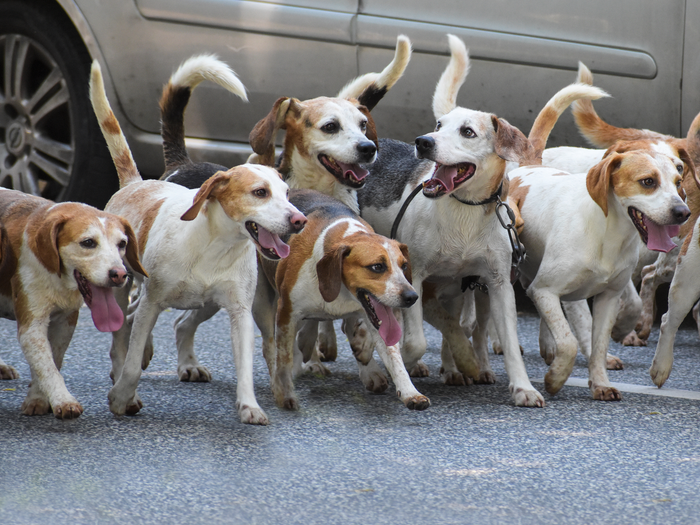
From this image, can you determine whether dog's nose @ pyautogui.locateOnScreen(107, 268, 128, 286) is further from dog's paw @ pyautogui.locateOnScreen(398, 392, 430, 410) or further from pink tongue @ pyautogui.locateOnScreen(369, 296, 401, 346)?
dog's paw @ pyautogui.locateOnScreen(398, 392, 430, 410)

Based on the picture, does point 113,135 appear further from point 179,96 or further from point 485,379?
point 485,379

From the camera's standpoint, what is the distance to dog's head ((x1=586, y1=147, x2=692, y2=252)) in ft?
13.8

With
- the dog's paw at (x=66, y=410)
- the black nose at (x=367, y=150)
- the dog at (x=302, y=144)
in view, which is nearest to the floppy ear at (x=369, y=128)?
the dog at (x=302, y=144)

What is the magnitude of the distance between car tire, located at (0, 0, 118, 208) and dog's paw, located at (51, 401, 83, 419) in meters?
2.85

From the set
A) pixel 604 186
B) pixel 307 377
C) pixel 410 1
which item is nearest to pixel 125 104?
pixel 410 1

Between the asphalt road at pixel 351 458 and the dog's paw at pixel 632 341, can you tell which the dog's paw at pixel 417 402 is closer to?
the asphalt road at pixel 351 458

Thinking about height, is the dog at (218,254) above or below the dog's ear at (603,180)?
below

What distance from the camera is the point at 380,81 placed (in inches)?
216

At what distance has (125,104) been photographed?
6246 millimetres

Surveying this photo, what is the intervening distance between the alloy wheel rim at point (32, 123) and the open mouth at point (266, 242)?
2.80 meters

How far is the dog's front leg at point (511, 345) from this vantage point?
14.1 ft

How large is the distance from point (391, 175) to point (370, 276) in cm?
144

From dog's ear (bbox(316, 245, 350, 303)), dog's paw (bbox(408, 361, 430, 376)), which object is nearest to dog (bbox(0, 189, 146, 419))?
dog's ear (bbox(316, 245, 350, 303))

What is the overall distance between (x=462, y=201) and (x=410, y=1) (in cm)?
231
